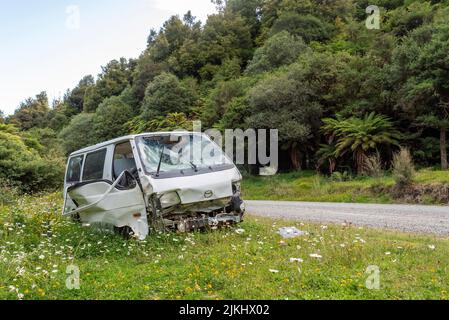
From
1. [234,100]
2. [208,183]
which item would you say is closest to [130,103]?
[234,100]

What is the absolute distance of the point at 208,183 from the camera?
686cm

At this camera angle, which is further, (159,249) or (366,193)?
(366,193)

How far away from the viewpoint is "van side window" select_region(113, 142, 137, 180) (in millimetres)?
7953

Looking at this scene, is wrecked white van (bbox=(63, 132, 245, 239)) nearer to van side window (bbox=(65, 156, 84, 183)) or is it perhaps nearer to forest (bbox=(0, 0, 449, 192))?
van side window (bbox=(65, 156, 84, 183))

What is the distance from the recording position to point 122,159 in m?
8.04

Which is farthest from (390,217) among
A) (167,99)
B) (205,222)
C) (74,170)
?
(167,99)

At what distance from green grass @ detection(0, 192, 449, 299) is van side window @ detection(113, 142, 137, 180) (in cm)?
134

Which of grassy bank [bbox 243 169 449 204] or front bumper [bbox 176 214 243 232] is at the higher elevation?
front bumper [bbox 176 214 243 232]

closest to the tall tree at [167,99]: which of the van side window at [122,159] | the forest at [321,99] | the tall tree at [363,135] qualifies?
the forest at [321,99]

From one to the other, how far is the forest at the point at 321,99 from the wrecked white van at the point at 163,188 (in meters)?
12.6

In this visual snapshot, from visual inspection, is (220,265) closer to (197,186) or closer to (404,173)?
(197,186)

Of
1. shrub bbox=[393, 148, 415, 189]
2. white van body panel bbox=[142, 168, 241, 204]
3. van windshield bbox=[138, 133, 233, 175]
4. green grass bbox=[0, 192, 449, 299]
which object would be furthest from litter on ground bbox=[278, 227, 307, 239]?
shrub bbox=[393, 148, 415, 189]
